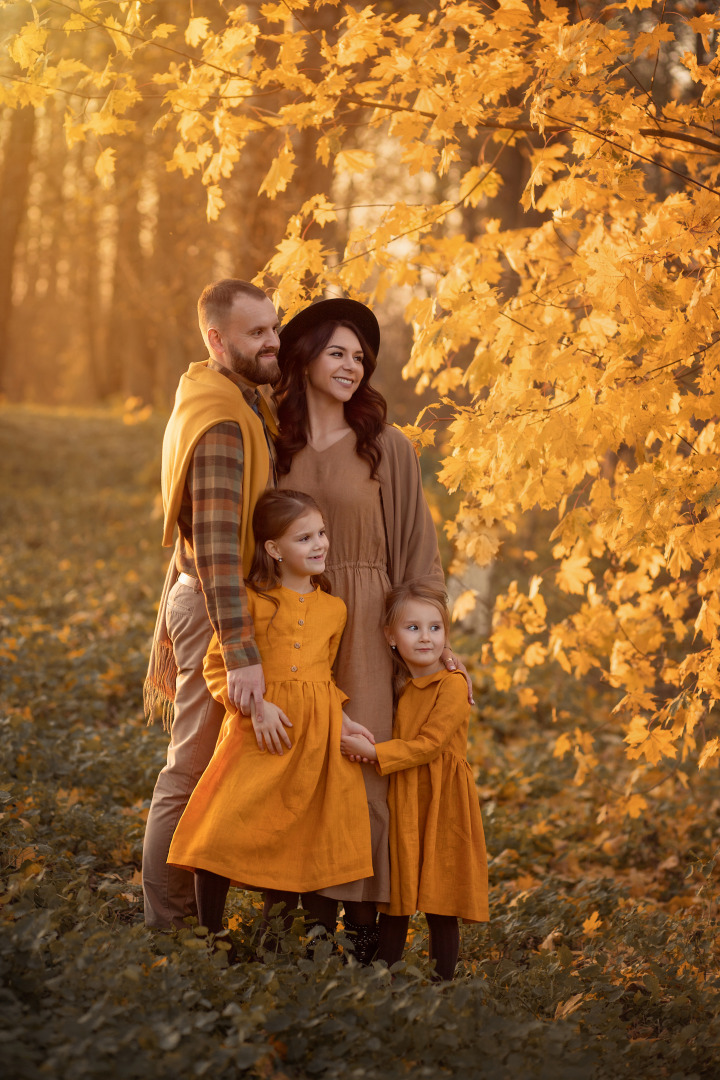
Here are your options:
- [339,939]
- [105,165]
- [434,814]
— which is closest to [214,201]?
[105,165]

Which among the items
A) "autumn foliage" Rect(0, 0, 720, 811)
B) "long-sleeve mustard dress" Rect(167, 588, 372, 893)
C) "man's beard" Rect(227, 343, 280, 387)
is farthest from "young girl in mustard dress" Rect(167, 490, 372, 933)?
"autumn foliage" Rect(0, 0, 720, 811)

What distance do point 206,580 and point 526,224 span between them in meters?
6.78

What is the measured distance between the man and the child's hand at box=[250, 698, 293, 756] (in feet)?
0.07

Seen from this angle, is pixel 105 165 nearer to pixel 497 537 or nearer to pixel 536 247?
pixel 536 247

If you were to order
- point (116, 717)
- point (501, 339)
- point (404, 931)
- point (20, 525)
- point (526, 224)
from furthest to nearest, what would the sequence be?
point (20, 525)
point (526, 224)
point (116, 717)
point (501, 339)
point (404, 931)

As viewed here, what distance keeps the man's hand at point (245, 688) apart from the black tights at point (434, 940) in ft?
2.66

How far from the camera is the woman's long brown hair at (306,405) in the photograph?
3.15 metres

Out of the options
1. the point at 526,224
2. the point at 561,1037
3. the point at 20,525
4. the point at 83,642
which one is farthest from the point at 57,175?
the point at 561,1037

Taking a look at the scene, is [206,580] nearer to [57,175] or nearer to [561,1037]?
[561,1037]

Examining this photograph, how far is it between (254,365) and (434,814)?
4.95 ft

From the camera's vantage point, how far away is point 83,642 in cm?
709

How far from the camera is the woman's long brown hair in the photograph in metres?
3.15

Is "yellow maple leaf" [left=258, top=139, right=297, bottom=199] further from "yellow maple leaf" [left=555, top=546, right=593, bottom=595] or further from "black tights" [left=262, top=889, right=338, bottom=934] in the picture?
"black tights" [left=262, top=889, right=338, bottom=934]

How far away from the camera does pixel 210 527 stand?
281 centimetres
